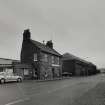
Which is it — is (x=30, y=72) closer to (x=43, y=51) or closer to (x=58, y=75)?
(x=43, y=51)

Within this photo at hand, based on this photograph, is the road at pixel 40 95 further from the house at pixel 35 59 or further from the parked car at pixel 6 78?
the house at pixel 35 59

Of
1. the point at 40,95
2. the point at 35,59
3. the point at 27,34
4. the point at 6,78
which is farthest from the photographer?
the point at 27,34

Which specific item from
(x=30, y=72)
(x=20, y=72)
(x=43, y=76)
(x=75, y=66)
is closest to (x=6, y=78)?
(x=20, y=72)

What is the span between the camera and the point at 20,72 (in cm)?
3681

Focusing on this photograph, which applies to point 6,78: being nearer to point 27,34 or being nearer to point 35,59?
point 35,59

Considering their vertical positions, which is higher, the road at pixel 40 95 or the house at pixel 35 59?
the house at pixel 35 59

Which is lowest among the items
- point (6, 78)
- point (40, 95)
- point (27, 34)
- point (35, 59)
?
point (40, 95)

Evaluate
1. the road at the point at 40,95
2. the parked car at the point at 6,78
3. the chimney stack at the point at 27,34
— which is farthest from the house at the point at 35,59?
the road at the point at 40,95

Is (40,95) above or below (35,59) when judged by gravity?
below

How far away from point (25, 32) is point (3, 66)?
9.88 m

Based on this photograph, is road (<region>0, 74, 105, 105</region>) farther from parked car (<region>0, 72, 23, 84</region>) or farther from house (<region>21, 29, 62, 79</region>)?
house (<region>21, 29, 62, 79</region>)

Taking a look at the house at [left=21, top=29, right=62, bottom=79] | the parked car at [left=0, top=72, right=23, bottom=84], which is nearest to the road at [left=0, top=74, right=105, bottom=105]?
the parked car at [left=0, top=72, right=23, bottom=84]

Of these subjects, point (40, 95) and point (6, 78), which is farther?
point (6, 78)

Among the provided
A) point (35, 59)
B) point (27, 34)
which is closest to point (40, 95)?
point (35, 59)
